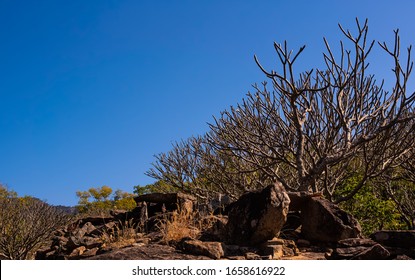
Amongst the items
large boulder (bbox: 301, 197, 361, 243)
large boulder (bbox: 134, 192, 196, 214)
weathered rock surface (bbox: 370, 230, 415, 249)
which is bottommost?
weathered rock surface (bbox: 370, 230, 415, 249)

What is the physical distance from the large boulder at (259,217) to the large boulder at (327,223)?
78 centimetres

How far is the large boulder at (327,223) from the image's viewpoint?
23.9ft

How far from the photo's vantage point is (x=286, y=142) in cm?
1090

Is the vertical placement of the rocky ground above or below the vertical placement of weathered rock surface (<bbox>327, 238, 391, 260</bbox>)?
above

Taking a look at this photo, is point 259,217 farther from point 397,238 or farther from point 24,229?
point 24,229

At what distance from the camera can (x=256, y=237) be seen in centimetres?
691

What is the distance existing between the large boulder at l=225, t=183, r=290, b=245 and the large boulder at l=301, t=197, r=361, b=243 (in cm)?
78

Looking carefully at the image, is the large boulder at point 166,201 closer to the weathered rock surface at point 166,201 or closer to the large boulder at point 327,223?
the weathered rock surface at point 166,201

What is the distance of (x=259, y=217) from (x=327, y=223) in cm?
122

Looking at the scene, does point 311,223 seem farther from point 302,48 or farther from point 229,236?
point 302,48

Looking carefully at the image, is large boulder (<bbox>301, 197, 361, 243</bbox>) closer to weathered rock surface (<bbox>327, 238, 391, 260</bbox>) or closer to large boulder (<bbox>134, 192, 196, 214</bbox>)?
weathered rock surface (<bbox>327, 238, 391, 260</bbox>)

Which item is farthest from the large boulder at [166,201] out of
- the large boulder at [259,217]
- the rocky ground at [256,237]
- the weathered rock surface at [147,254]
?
the weathered rock surface at [147,254]

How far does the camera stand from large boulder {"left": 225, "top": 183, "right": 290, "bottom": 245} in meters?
6.88

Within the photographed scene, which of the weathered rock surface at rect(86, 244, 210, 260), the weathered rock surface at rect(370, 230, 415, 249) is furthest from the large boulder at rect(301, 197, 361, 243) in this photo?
the weathered rock surface at rect(86, 244, 210, 260)
